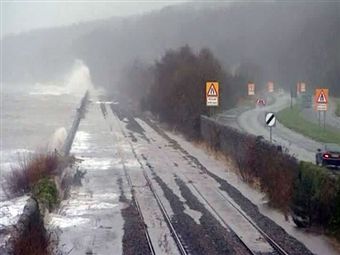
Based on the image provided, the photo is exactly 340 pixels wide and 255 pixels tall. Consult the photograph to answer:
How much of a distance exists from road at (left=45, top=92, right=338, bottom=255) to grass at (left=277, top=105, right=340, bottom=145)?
8.69 metres

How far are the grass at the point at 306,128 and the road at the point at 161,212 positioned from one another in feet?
28.5

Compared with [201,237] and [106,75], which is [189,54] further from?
[106,75]

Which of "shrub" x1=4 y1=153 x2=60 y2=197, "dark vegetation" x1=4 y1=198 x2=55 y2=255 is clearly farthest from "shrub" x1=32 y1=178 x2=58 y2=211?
"dark vegetation" x1=4 y1=198 x2=55 y2=255

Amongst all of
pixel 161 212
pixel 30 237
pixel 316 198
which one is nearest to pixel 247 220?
pixel 316 198

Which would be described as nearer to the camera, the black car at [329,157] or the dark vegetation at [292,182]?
the dark vegetation at [292,182]

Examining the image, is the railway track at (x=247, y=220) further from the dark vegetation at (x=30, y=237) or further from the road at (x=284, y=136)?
the road at (x=284, y=136)

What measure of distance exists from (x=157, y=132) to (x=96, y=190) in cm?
2652

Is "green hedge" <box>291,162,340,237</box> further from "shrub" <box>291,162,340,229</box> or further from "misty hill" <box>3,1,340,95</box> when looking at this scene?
"misty hill" <box>3,1,340,95</box>

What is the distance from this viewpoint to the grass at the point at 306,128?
1635 inches

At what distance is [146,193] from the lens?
79.0 feet

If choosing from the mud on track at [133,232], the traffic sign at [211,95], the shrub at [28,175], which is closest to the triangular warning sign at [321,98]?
the traffic sign at [211,95]

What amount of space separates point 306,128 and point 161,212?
104 feet

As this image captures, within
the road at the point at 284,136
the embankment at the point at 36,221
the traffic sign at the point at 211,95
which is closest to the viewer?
the embankment at the point at 36,221

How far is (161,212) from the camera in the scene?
2033 centimetres
